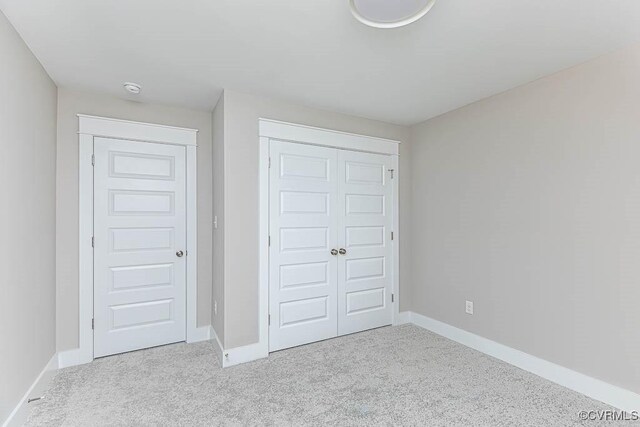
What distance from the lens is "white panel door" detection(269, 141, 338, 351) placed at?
3020mm

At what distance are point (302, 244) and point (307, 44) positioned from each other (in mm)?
1825

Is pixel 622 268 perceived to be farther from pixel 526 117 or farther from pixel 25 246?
pixel 25 246

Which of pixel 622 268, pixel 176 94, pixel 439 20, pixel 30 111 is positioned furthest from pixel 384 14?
pixel 30 111

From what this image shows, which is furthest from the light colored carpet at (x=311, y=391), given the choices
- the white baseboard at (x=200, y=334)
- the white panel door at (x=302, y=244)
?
the white panel door at (x=302, y=244)

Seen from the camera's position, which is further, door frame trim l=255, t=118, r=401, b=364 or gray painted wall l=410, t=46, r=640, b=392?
door frame trim l=255, t=118, r=401, b=364

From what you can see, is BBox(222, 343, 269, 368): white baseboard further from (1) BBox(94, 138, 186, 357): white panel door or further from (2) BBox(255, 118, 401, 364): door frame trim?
(1) BBox(94, 138, 186, 357): white panel door

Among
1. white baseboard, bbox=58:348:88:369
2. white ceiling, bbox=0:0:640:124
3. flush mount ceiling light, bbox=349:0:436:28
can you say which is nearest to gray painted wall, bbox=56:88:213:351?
white baseboard, bbox=58:348:88:369

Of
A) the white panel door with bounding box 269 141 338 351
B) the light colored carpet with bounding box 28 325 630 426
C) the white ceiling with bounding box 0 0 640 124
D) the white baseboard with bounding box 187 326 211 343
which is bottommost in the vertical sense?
the light colored carpet with bounding box 28 325 630 426

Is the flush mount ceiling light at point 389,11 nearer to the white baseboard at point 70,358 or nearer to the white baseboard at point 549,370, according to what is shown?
the white baseboard at point 549,370

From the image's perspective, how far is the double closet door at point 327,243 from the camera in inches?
120

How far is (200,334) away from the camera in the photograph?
326cm

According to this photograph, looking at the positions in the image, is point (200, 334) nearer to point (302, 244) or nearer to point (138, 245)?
point (138, 245)

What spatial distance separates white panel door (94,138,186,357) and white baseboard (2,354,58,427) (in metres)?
0.37

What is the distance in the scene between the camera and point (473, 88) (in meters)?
2.73
